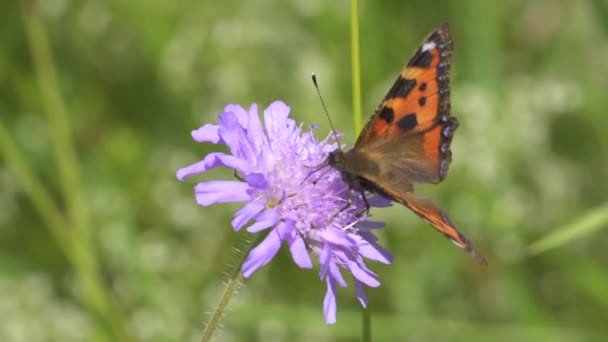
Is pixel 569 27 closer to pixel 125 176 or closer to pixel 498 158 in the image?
pixel 498 158

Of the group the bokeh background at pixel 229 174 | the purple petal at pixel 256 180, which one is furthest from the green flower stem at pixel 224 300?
the bokeh background at pixel 229 174

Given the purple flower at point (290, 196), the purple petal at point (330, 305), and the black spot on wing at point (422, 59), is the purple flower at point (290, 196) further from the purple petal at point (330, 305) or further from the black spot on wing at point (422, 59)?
the black spot on wing at point (422, 59)

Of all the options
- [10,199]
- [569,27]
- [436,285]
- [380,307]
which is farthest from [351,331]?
[569,27]

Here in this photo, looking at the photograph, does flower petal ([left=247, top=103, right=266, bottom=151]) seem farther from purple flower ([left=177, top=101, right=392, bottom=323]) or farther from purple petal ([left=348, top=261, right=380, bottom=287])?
purple petal ([left=348, top=261, right=380, bottom=287])

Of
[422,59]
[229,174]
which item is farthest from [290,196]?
[229,174]

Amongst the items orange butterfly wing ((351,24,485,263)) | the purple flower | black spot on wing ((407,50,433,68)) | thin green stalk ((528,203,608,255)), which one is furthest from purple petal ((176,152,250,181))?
thin green stalk ((528,203,608,255))

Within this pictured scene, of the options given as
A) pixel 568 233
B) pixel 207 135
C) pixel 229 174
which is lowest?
pixel 568 233

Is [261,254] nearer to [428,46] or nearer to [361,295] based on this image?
[361,295]
